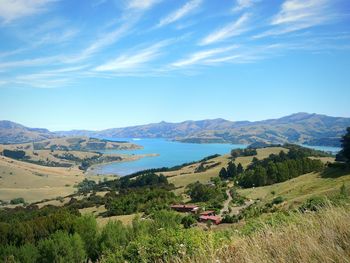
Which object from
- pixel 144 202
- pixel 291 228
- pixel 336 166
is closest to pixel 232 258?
pixel 291 228

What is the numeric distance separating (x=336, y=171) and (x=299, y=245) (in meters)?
58.9

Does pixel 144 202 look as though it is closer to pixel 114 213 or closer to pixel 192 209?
pixel 114 213

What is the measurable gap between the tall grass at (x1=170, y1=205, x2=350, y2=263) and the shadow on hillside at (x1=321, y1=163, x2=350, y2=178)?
53138 mm

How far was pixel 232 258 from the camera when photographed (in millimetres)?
5914

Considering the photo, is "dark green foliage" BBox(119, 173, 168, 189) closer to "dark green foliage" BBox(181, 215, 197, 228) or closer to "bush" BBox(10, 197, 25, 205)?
"bush" BBox(10, 197, 25, 205)

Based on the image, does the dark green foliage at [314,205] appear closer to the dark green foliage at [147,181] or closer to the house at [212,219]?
the house at [212,219]

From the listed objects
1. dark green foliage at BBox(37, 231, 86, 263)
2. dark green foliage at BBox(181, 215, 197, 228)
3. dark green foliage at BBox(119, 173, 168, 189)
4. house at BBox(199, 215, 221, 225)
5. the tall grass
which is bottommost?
dark green foliage at BBox(119, 173, 168, 189)

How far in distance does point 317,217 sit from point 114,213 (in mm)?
72008

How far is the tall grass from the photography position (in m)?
5.27

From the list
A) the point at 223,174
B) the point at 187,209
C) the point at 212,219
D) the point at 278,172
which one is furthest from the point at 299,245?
the point at 223,174

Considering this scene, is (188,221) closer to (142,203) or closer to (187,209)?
(187,209)

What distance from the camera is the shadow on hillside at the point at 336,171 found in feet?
185

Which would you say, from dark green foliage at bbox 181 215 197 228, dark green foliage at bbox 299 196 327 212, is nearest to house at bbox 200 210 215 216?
dark green foliage at bbox 181 215 197 228

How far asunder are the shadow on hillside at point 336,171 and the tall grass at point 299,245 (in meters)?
53.1
